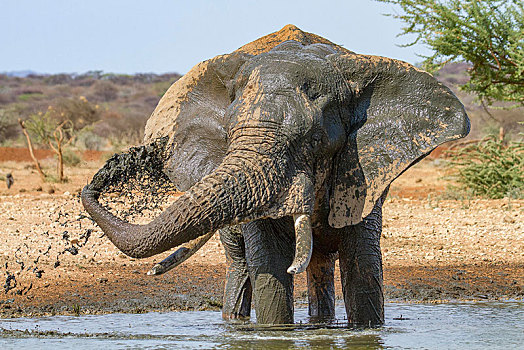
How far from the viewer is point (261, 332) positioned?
5.17 meters

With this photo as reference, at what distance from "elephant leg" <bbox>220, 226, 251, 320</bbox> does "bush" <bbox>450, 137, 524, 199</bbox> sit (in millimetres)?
8154

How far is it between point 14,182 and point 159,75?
53676mm

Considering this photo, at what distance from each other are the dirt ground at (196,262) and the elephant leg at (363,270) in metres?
1.67

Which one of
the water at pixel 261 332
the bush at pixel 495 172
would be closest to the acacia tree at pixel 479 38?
the bush at pixel 495 172

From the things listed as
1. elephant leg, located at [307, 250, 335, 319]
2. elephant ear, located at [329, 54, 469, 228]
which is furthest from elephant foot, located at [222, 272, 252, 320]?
elephant ear, located at [329, 54, 469, 228]

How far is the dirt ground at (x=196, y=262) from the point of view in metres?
7.32

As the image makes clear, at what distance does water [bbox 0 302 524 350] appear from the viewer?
196 inches

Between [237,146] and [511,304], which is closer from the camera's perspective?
[237,146]

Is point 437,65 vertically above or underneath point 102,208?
above

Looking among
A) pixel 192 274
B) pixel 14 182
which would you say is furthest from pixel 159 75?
pixel 192 274

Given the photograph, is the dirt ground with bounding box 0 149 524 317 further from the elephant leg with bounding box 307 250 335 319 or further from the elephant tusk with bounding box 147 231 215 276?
the elephant leg with bounding box 307 250 335 319

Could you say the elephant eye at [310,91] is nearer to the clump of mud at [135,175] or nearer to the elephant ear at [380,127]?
the elephant ear at [380,127]

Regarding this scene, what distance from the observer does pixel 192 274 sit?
8508 millimetres

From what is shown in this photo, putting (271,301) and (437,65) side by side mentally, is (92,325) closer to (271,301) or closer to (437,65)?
(271,301)
